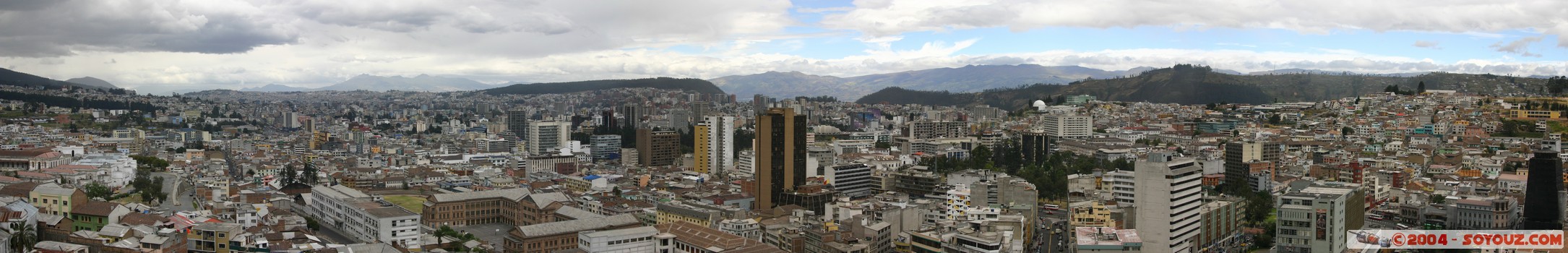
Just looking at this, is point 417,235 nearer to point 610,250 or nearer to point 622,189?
point 610,250

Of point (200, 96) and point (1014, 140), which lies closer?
point (1014, 140)

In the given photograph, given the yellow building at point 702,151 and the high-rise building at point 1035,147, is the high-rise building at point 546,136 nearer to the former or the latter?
the yellow building at point 702,151

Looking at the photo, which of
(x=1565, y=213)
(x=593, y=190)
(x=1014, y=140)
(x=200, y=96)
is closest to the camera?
(x=1565, y=213)

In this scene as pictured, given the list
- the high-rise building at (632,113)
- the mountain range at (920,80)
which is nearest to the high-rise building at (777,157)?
the high-rise building at (632,113)

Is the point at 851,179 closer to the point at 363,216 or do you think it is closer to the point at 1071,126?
the point at 363,216

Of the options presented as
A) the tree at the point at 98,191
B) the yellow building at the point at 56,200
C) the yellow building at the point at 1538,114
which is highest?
the yellow building at the point at 1538,114

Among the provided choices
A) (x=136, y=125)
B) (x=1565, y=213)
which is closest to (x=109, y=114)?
(x=136, y=125)

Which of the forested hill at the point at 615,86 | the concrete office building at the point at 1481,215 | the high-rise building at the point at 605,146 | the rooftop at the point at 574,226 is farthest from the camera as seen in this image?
the forested hill at the point at 615,86
